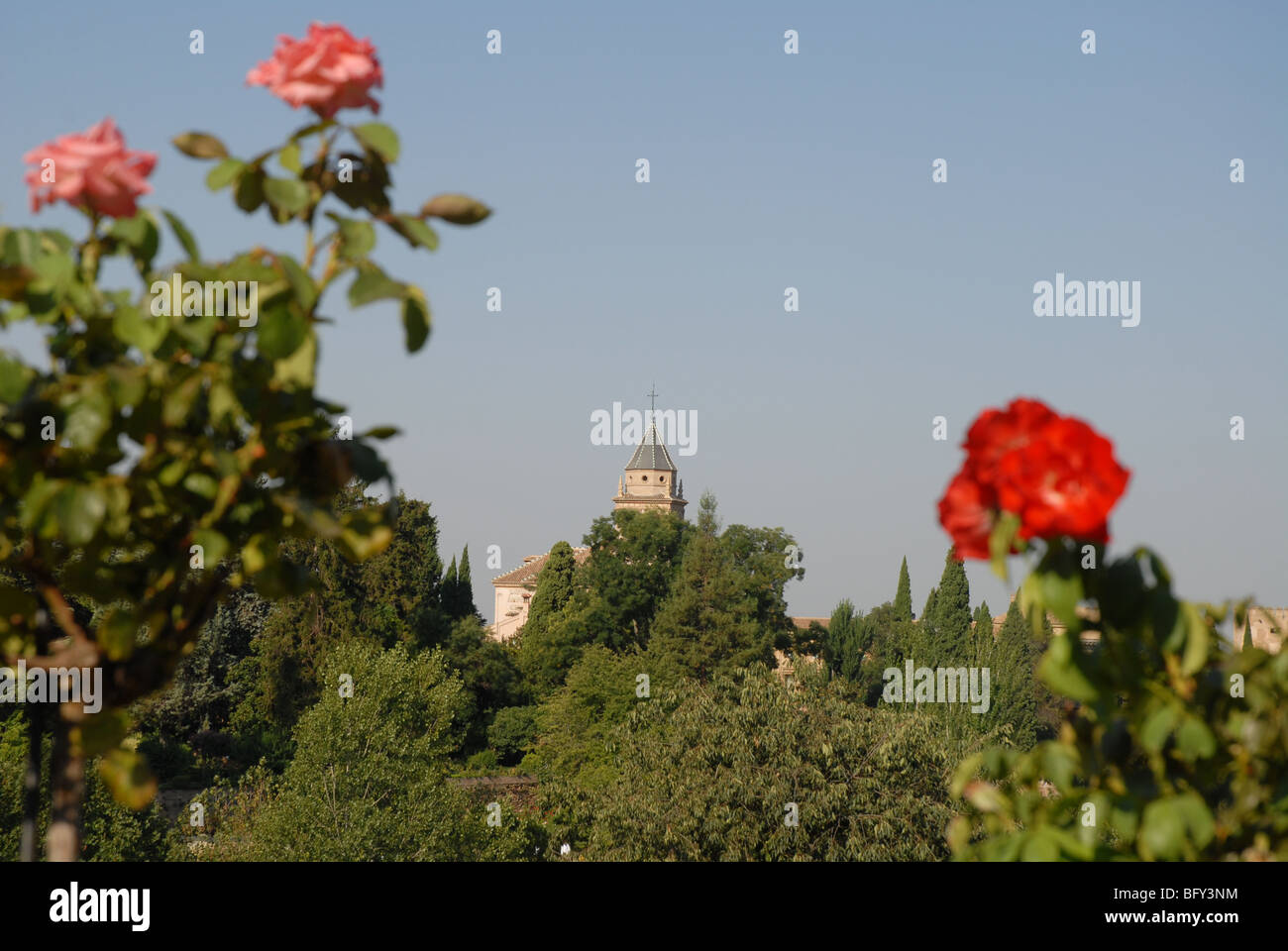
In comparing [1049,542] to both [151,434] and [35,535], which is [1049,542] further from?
[35,535]

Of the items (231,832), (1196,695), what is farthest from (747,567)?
(1196,695)

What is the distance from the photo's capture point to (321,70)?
1.96m

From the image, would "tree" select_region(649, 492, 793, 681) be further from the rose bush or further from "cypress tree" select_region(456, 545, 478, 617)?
the rose bush

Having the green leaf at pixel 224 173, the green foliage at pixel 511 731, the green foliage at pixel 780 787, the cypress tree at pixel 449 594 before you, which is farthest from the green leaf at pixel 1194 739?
the cypress tree at pixel 449 594

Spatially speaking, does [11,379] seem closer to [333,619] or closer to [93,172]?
[93,172]

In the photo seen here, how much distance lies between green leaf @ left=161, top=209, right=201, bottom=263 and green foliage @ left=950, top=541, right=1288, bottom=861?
1.40 metres

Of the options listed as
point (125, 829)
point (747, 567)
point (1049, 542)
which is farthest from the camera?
point (747, 567)

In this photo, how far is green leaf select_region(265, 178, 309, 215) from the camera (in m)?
1.97

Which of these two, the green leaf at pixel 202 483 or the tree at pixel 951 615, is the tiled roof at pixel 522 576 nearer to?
the tree at pixel 951 615

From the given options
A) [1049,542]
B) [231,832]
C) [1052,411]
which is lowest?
[231,832]

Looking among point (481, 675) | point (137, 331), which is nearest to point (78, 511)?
point (137, 331)

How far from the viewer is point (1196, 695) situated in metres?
1.93
